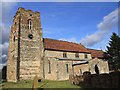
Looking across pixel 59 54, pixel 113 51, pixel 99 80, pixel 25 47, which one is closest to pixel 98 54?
pixel 113 51

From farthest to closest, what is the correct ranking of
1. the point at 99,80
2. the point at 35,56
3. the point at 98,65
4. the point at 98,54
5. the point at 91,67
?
the point at 98,54 → the point at 98,65 → the point at 91,67 → the point at 35,56 → the point at 99,80

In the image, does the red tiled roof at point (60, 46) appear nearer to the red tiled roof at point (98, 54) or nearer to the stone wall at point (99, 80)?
the red tiled roof at point (98, 54)

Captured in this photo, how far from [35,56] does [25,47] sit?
288 cm

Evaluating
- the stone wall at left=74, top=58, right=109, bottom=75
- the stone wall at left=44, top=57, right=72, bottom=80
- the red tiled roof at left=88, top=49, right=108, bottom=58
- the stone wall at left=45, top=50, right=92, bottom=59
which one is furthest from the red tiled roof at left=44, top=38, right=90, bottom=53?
the red tiled roof at left=88, top=49, right=108, bottom=58

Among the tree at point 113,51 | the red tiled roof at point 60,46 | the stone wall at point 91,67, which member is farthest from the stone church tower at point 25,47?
the tree at point 113,51

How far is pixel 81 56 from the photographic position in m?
44.1

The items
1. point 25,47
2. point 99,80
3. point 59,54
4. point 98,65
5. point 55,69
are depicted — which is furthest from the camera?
point 59,54

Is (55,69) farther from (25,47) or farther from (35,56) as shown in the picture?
(25,47)

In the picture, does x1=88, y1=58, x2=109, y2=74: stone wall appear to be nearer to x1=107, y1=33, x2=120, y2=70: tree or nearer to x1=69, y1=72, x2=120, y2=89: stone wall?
x1=107, y1=33, x2=120, y2=70: tree

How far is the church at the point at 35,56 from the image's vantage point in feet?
111

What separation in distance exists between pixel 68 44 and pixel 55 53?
7.26 metres

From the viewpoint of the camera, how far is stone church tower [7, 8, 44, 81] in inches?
1321

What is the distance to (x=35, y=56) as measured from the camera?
35.2 meters

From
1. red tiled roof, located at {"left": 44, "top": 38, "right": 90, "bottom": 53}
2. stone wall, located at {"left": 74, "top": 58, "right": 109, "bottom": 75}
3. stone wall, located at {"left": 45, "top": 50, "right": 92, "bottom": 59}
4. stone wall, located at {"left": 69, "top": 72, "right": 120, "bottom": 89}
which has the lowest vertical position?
stone wall, located at {"left": 69, "top": 72, "right": 120, "bottom": 89}
